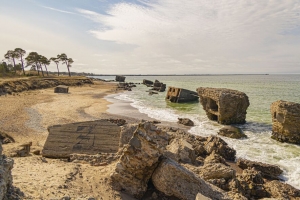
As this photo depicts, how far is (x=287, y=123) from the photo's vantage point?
15.3 meters

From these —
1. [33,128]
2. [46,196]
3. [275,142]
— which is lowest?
[275,142]

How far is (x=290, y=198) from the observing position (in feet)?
26.5

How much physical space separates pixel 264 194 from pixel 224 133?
8643 mm

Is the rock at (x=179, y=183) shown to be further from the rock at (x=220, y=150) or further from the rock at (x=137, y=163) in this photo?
the rock at (x=220, y=150)

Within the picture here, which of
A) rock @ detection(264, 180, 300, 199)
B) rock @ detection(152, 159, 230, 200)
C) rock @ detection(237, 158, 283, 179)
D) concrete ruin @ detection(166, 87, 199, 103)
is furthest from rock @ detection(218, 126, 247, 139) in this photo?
concrete ruin @ detection(166, 87, 199, 103)

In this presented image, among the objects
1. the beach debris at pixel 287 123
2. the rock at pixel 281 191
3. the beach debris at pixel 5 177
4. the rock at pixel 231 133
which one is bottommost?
the rock at pixel 231 133

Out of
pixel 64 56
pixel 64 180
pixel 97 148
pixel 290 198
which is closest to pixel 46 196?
A: pixel 64 180

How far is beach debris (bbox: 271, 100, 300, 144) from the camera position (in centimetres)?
1499

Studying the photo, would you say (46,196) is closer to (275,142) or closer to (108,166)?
(108,166)

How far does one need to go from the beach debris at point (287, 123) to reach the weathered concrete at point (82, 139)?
1220cm

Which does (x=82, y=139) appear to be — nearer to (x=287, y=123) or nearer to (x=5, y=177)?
(x=5, y=177)

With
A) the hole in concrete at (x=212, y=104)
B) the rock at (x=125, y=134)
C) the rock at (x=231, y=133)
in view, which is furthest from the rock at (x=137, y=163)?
the hole in concrete at (x=212, y=104)

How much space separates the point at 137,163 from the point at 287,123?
13432mm

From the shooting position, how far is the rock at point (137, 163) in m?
6.22
